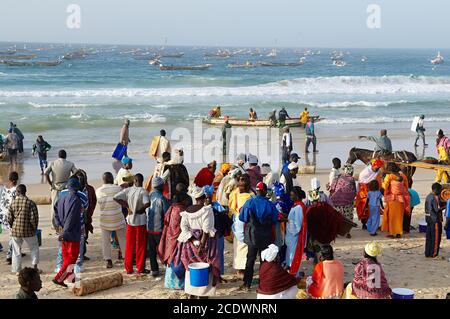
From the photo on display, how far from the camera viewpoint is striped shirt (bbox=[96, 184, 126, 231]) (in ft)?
26.5

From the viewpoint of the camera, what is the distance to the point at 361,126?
2666 cm

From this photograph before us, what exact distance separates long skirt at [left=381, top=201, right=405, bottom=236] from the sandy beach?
0.54ft

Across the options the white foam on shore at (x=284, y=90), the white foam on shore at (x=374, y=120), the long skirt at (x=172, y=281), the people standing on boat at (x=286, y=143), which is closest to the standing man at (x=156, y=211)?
the long skirt at (x=172, y=281)

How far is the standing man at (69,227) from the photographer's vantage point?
24.6 ft

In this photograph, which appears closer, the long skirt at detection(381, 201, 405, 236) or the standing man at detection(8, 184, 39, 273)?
the standing man at detection(8, 184, 39, 273)

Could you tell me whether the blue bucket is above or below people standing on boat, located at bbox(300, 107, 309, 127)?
below

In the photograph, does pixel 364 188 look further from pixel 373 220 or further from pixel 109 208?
pixel 109 208

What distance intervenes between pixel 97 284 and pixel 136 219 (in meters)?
0.94

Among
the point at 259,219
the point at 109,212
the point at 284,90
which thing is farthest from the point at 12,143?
the point at 284,90

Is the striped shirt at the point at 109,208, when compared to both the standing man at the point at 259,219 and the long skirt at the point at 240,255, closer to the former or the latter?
the long skirt at the point at 240,255

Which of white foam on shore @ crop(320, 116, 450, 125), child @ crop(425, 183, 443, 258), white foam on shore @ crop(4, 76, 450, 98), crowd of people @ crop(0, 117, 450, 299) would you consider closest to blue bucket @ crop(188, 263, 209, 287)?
crowd of people @ crop(0, 117, 450, 299)

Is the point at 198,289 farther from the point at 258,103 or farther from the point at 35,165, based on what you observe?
the point at 258,103

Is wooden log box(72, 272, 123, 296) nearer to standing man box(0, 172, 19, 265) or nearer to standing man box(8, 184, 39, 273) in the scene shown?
standing man box(8, 184, 39, 273)

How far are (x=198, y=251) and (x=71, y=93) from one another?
121ft
